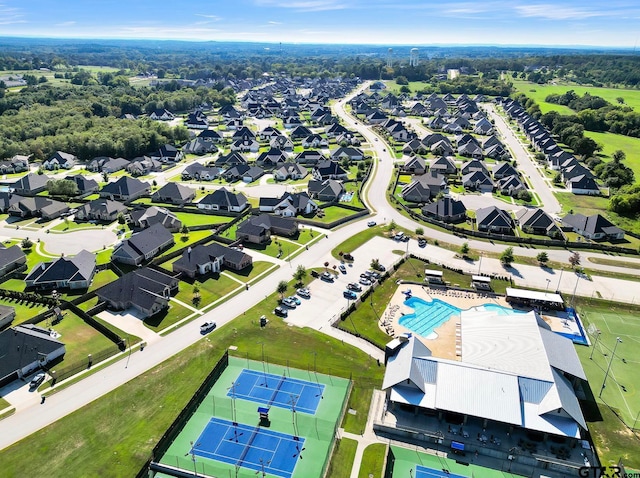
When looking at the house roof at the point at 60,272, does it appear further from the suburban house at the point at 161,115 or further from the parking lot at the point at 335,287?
the suburban house at the point at 161,115

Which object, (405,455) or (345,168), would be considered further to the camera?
(345,168)

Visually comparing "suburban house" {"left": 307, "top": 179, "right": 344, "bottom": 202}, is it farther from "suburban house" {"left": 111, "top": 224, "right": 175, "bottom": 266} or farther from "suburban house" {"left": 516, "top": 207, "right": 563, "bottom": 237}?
"suburban house" {"left": 516, "top": 207, "right": 563, "bottom": 237}

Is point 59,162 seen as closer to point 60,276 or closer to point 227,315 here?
point 60,276

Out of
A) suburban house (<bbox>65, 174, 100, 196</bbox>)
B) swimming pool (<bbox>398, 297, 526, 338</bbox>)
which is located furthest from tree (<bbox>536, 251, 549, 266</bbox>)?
suburban house (<bbox>65, 174, 100, 196</bbox>)

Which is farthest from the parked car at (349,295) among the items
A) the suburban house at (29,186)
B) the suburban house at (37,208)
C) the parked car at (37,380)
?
the suburban house at (29,186)

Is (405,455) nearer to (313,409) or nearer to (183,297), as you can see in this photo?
(313,409)

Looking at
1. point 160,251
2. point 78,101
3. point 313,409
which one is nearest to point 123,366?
point 313,409
